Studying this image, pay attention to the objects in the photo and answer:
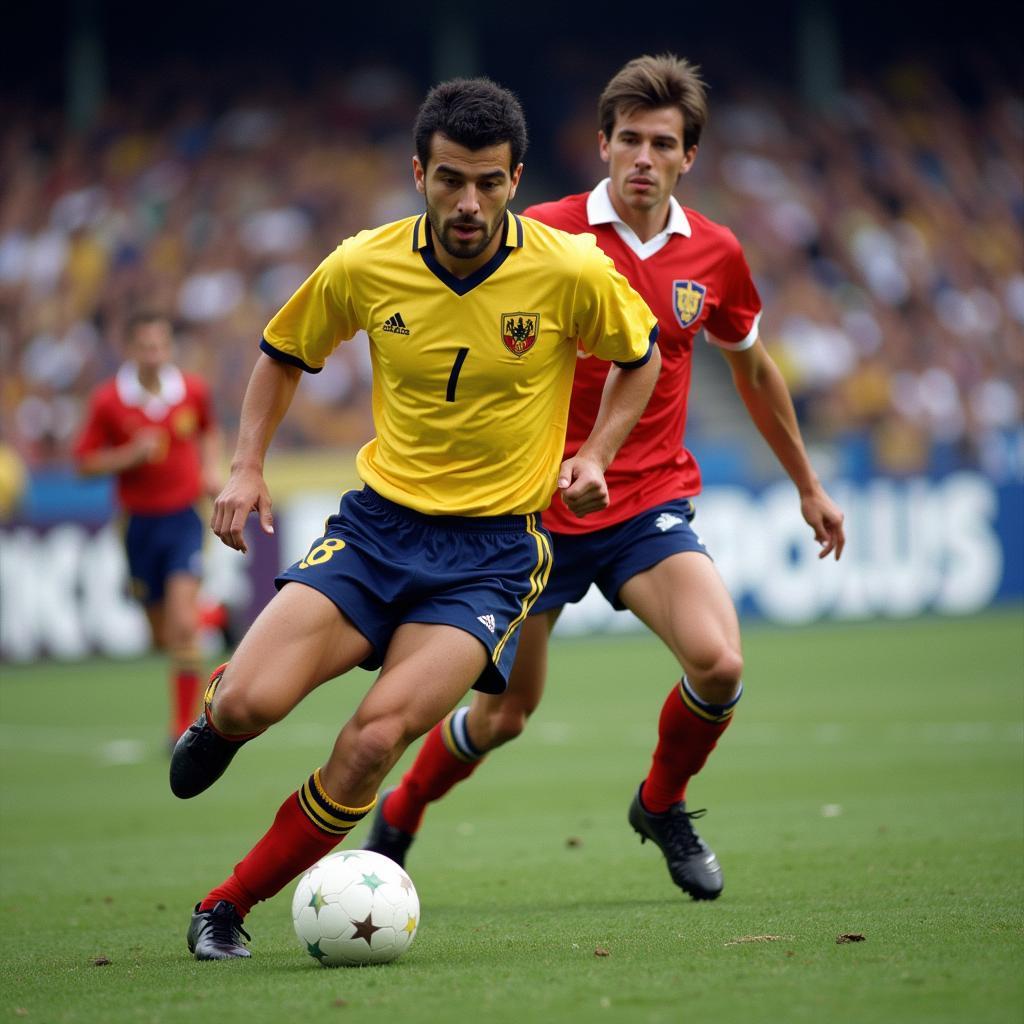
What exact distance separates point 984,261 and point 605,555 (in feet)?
66.7

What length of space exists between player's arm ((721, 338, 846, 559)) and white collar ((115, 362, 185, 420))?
19.1 feet

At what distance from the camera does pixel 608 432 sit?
16.3ft

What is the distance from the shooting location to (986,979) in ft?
12.8

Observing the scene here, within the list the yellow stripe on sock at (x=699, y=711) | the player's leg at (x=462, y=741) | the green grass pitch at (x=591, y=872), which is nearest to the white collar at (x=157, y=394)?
the green grass pitch at (x=591, y=872)

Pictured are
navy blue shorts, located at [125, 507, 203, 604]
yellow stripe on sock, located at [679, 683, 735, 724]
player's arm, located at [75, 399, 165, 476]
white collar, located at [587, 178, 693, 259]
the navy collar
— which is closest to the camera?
the navy collar

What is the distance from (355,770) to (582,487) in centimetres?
97

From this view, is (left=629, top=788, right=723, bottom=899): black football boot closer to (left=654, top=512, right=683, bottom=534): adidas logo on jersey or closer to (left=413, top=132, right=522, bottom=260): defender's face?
(left=654, top=512, right=683, bottom=534): adidas logo on jersey

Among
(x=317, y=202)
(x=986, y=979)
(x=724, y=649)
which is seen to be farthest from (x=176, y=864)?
(x=317, y=202)

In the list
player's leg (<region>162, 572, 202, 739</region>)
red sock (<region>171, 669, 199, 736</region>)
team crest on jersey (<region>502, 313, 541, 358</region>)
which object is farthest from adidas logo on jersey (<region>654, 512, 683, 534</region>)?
red sock (<region>171, 669, 199, 736</region>)

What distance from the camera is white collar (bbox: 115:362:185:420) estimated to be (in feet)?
36.4

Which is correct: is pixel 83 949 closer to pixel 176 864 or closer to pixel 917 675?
pixel 176 864

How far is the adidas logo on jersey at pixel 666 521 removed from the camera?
19.0ft

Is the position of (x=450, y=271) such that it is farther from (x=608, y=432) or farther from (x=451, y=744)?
(x=451, y=744)

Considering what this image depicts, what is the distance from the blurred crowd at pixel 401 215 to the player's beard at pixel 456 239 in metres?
14.7
